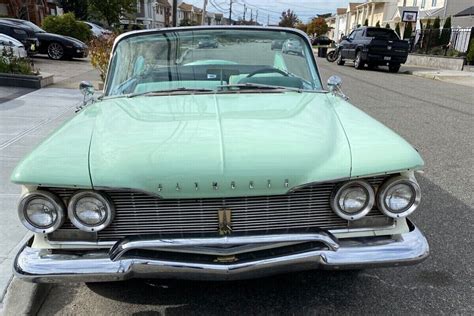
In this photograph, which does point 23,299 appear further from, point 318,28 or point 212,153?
point 318,28

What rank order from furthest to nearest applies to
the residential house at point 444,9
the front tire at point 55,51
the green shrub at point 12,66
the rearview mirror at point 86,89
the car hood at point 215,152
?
the residential house at point 444,9 → the front tire at point 55,51 → the green shrub at point 12,66 → the rearview mirror at point 86,89 → the car hood at point 215,152

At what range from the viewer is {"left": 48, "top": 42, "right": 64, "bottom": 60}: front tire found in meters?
16.7

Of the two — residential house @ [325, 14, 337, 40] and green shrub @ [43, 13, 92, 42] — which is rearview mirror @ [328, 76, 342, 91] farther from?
residential house @ [325, 14, 337, 40]

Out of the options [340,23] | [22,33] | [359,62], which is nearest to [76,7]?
[22,33]

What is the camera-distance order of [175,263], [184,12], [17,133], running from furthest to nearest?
[184,12] < [17,133] < [175,263]

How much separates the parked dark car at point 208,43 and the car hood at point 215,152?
3.82 ft

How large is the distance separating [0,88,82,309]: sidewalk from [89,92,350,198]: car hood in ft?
4.10

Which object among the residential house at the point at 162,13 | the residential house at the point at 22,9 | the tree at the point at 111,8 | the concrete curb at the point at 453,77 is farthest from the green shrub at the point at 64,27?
the residential house at the point at 162,13

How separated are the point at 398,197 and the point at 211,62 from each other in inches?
76.3

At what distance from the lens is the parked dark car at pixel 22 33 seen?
15414 mm

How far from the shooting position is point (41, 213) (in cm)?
211

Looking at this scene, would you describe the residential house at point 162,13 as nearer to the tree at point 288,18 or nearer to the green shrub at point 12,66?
the tree at point 288,18

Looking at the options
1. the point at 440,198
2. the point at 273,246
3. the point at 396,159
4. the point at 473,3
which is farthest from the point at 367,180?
the point at 473,3

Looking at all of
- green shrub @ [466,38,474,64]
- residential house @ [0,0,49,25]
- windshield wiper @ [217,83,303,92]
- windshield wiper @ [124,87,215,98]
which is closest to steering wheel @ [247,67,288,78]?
windshield wiper @ [217,83,303,92]
